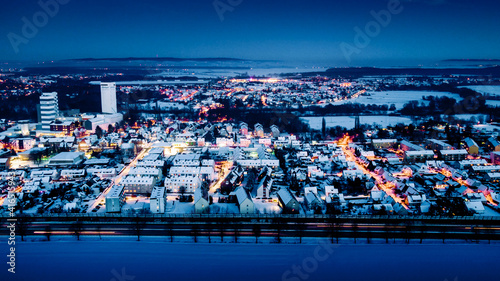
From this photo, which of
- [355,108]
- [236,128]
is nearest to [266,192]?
[236,128]

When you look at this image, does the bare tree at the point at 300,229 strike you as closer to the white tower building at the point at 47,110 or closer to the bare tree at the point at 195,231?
the bare tree at the point at 195,231

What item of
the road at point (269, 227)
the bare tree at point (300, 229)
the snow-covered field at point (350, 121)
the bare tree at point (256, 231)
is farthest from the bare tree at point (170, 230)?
the snow-covered field at point (350, 121)

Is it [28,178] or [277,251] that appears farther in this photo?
[28,178]

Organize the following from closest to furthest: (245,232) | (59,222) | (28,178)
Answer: (245,232)
(59,222)
(28,178)

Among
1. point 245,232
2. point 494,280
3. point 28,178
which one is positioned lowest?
point 494,280

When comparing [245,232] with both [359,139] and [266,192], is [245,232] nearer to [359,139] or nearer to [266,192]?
[266,192]

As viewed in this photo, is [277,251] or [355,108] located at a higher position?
[355,108]

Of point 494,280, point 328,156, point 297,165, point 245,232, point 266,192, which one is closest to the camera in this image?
point 494,280
